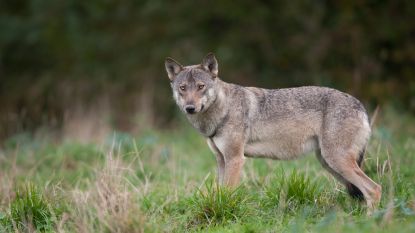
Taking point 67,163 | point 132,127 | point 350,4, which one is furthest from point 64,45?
point 67,163

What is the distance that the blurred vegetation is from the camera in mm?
17562

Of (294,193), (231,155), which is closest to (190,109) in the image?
(231,155)

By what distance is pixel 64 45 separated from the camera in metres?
22.2

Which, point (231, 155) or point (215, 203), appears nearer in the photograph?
point (215, 203)

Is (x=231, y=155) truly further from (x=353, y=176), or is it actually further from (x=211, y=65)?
(x=353, y=176)

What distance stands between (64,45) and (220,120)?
15407 mm

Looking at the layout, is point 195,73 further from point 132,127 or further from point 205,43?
point 205,43

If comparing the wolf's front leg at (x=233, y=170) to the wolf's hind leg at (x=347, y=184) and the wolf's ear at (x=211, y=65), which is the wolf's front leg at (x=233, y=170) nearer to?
the wolf's hind leg at (x=347, y=184)

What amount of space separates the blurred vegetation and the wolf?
768cm

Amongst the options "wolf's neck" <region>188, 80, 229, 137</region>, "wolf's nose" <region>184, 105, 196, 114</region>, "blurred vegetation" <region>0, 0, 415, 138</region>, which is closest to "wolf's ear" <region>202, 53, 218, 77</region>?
"wolf's neck" <region>188, 80, 229, 137</region>

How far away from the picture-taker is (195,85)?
788 centimetres

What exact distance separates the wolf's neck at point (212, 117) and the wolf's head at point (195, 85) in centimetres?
10

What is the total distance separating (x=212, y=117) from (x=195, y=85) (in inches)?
18.2

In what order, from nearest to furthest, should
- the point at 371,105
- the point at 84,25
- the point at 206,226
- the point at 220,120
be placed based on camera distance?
the point at 206,226, the point at 220,120, the point at 371,105, the point at 84,25
